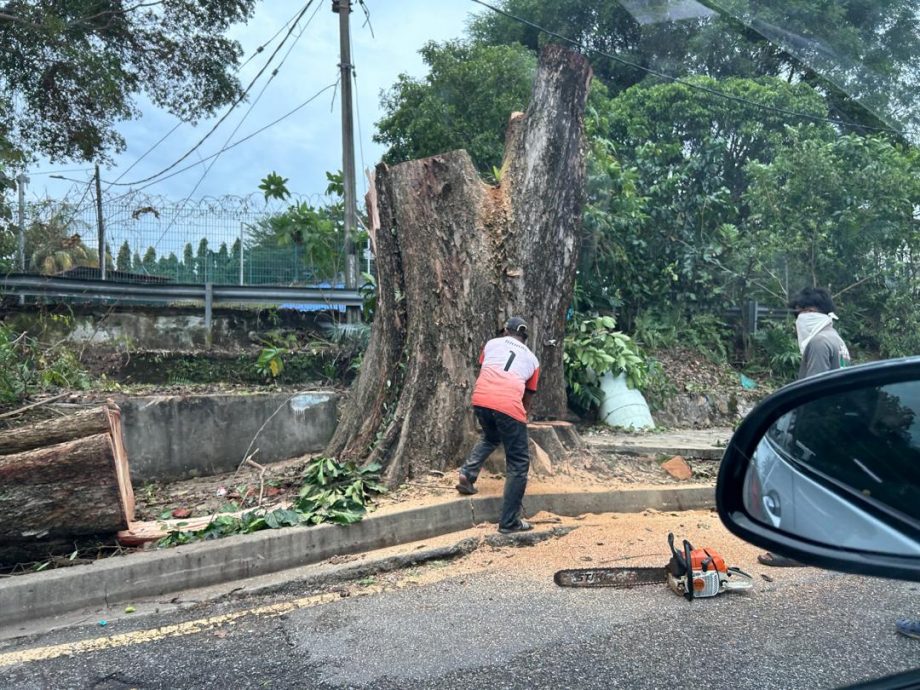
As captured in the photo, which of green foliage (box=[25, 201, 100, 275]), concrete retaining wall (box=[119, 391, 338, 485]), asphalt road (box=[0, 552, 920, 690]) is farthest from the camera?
green foliage (box=[25, 201, 100, 275])

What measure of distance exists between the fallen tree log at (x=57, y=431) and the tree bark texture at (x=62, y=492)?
0.45ft

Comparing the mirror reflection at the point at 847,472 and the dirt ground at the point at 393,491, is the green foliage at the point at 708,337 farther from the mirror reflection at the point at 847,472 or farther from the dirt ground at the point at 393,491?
the mirror reflection at the point at 847,472

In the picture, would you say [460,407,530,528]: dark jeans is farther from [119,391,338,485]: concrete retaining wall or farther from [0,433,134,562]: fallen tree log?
[119,391,338,485]: concrete retaining wall

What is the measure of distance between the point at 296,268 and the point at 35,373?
4.33 m

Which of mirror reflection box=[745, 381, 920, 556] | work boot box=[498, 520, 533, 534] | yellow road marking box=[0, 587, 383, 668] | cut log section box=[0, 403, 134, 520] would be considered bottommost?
yellow road marking box=[0, 587, 383, 668]

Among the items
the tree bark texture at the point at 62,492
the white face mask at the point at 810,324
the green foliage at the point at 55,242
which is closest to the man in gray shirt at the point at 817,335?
the white face mask at the point at 810,324

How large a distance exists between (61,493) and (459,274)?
358 centimetres

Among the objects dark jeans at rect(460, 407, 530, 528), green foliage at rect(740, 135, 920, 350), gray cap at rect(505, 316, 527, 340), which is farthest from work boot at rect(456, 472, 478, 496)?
green foliage at rect(740, 135, 920, 350)

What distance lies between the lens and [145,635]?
151 inches

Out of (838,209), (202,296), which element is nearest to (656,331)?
(838,209)

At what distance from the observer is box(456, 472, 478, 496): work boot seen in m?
5.79

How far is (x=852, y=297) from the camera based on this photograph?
42.6 ft

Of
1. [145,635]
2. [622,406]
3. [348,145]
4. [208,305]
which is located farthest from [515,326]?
[348,145]

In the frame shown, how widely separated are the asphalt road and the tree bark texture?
1065 millimetres
